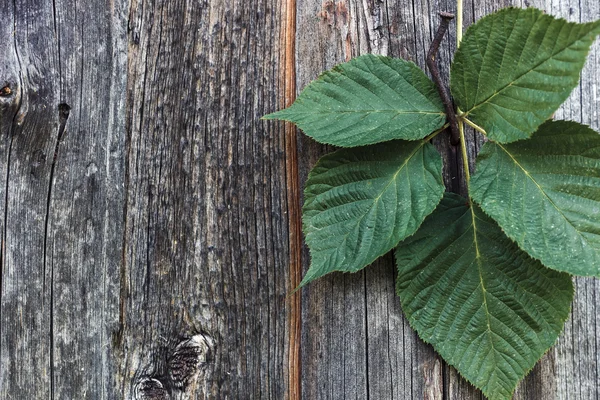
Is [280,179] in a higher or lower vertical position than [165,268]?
higher

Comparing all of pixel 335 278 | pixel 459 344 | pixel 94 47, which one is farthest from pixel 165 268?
pixel 459 344

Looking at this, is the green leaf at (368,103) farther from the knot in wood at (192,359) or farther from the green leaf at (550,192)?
the knot in wood at (192,359)

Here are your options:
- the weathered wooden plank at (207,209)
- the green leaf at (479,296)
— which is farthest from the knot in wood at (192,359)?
the green leaf at (479,296)

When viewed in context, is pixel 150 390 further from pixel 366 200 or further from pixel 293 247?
pixel 366 200

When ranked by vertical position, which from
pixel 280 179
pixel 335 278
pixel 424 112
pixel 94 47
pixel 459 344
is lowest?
pixel 459 344

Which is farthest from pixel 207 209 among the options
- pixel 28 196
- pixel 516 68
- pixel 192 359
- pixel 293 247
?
pixel 516 68

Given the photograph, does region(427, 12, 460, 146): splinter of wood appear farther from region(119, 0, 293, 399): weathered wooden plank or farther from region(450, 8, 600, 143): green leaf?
region(119, 0, 293, 399): weathered wooden plank

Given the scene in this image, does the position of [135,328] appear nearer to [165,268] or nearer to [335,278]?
[165,268]
